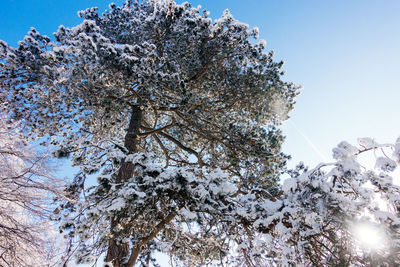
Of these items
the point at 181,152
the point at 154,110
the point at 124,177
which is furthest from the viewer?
the point at 181,152

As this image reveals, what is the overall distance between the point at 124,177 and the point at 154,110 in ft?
6.55

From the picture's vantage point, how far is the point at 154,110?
20.5 ft

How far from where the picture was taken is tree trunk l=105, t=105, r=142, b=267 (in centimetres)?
375

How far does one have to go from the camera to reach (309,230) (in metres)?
2.55

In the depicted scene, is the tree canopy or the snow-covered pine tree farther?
the snow-covered pine tree

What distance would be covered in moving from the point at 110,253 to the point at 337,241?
13.4ft

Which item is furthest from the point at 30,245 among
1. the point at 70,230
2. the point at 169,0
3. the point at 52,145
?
the point at 169,0

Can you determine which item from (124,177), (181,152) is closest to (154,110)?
(124,177)

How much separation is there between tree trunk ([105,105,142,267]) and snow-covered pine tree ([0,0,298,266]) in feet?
0.10

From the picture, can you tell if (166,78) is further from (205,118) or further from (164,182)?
(164,182)

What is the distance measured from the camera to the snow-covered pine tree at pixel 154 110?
130 inches

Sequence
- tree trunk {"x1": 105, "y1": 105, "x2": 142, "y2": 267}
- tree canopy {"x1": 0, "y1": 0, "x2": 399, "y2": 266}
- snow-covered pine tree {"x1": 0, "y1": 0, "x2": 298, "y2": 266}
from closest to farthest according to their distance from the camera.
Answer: tree canopy {"x1": 0, "y1": 0, "x2": 399, "y2": 266}, snow-covered pine tree {"x1": 0, "y1": 0, "x2": 298, "y2": 266}, tree trunk {"x1": 105, "y1": 105, "x2": 142, "y2": 267}

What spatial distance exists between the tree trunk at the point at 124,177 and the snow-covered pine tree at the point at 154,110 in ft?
0.10

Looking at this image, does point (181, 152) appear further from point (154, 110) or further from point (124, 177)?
point (124, 177)
